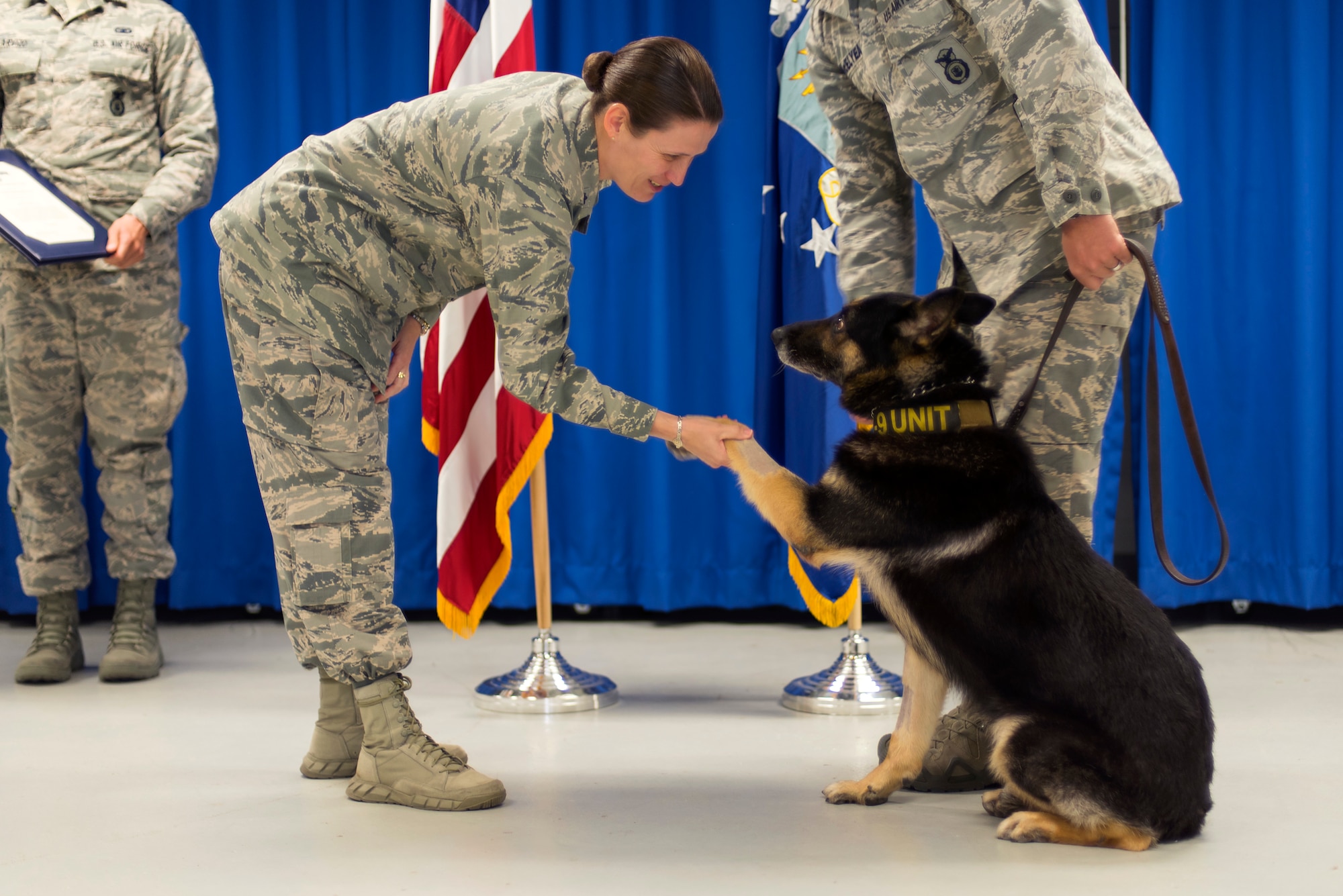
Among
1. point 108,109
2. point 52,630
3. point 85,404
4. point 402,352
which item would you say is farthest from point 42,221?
point 402,352

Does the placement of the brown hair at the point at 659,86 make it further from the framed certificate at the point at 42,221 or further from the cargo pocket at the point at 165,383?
the cargo pocket at the point at 165,383

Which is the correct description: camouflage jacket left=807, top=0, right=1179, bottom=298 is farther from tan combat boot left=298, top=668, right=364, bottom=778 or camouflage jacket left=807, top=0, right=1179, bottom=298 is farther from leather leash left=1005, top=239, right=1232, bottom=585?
tan combat boot left=298, top=668, right=364, bottom=778

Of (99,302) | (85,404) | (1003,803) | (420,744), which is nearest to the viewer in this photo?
(1003,803)

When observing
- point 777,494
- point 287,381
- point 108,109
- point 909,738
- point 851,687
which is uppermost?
point 108,109

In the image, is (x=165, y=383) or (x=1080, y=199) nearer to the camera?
(x=1080, y=199)

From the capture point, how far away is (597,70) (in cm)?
199

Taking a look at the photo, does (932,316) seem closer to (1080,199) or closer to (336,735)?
(1080,199)

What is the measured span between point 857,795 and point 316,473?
47.8 inches

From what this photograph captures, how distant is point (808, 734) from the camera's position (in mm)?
2855

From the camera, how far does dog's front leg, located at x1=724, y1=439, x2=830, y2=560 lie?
2037mm

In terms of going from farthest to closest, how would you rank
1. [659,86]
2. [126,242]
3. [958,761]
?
[126,242]
[958,761]
[659,86]

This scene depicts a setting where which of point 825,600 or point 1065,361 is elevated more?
point 1065,361

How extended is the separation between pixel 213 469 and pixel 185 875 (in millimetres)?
2833

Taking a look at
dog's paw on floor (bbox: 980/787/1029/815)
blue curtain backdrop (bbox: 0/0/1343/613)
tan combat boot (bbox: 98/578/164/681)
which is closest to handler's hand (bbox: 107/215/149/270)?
tan combat boot (bbox: 98/578/164/681)
